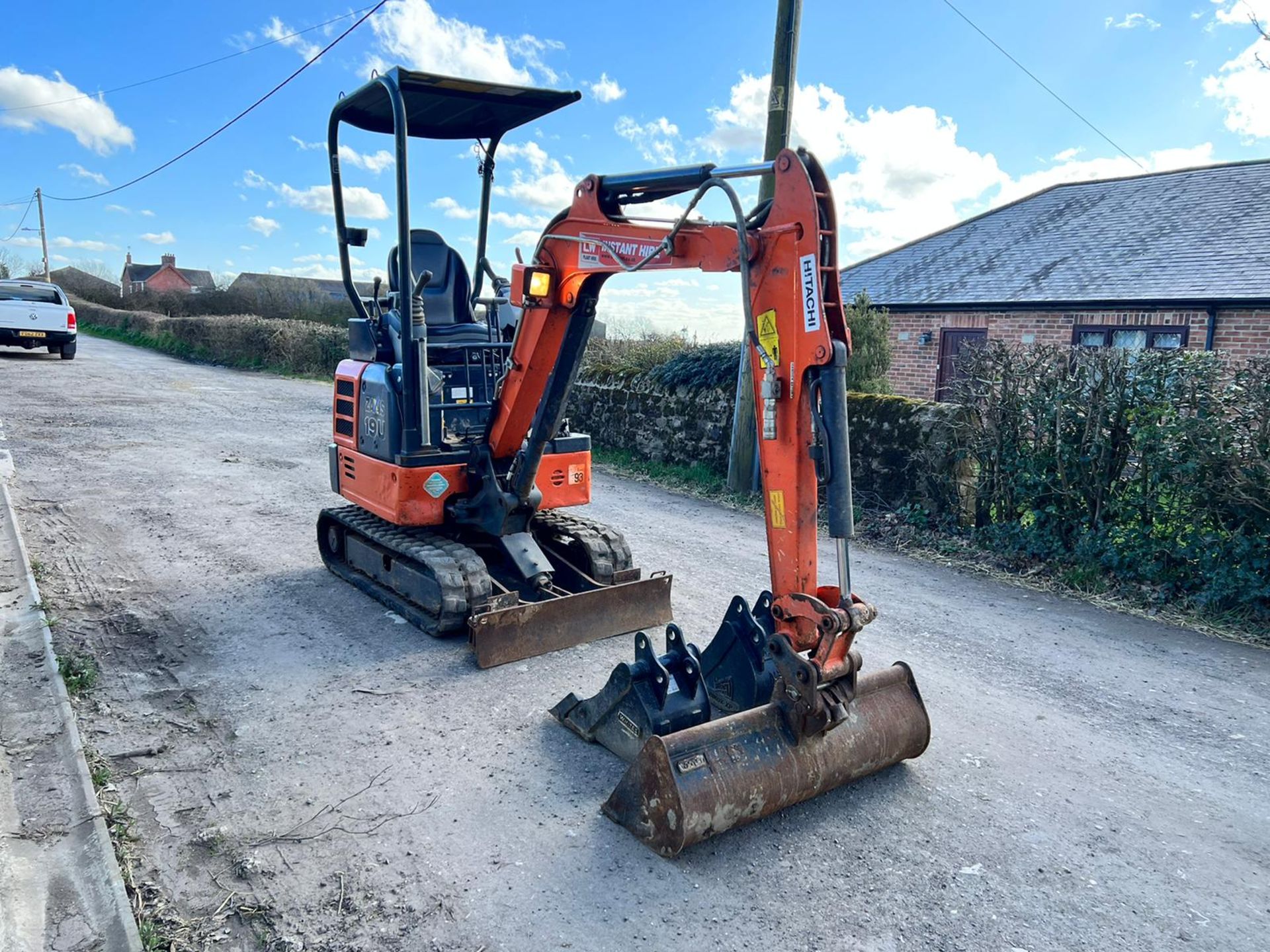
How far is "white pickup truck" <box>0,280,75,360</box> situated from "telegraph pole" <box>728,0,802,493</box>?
734 inches

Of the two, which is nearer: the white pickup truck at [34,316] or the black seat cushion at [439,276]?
the black seat cushion at [439,276]

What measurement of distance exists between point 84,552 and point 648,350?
319 inches

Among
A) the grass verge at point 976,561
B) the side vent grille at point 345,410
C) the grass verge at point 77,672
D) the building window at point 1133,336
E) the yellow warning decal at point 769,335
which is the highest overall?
the building window at point 1133,336

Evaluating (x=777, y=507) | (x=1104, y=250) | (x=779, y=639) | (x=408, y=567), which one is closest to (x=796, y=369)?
(x=777, y=507)

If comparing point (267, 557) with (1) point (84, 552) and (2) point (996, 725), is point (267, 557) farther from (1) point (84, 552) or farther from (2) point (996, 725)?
(2) point (996, 725)

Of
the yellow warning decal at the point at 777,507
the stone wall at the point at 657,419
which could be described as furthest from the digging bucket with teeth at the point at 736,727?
the stone wall at the point at 657,419

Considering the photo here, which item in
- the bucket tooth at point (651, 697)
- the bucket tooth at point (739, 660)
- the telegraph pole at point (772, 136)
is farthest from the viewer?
the telegraph pole at point (772, 136)

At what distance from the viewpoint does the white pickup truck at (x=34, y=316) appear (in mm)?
20688

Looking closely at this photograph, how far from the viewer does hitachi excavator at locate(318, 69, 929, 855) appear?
3521 mm

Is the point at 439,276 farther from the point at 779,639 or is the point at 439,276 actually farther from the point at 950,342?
→ the point at 950,342

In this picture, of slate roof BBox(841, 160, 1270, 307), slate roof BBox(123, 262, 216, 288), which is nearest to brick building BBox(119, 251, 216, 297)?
slate roof BBox(123, 262, 216, 288)

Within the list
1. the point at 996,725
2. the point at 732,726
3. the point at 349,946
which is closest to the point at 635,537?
the point at 996,725

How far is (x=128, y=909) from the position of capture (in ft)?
9.62

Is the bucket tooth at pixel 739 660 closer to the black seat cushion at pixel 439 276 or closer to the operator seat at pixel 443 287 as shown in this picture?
the operator seat at pixel 443 287
